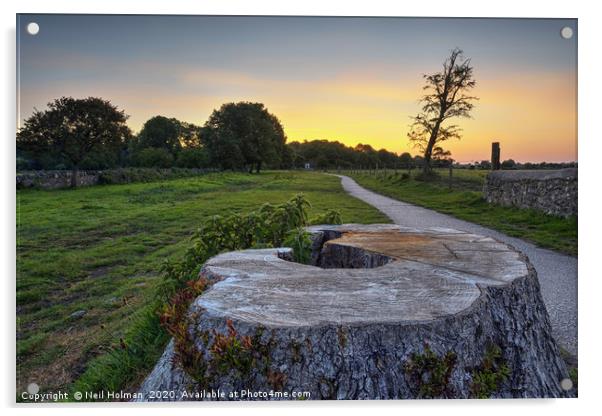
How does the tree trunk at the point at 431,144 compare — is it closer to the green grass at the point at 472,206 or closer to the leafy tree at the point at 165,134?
the green grass at the point at 472,206

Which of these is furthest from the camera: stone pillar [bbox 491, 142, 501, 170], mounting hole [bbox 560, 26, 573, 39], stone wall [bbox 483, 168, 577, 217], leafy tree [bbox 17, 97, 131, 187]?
stone pillar [bbox 491, 142, 501, 170]

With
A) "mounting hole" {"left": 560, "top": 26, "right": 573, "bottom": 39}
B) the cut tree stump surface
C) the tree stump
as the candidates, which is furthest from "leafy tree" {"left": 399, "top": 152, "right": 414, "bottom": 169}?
the tree stump

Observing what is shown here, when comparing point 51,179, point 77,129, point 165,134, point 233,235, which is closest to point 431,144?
point 233,235

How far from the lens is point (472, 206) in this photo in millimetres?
10070

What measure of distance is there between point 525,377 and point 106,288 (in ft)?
15.9

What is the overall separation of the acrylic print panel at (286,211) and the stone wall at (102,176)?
0.03 metres

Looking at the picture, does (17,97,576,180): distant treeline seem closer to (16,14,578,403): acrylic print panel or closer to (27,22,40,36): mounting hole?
(16,14,578,403): acrylic print panel

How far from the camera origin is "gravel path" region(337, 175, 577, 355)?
176 inches

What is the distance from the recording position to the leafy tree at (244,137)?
6062mm

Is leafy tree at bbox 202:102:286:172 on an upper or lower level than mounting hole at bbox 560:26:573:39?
lower

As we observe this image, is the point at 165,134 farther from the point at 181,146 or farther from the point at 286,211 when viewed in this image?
the point at 286,211

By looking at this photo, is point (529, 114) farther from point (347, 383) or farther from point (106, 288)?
point (106, 288)

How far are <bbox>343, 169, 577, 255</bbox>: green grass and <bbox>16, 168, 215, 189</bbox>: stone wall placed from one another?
9.18 ft

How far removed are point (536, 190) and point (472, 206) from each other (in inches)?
96.0
